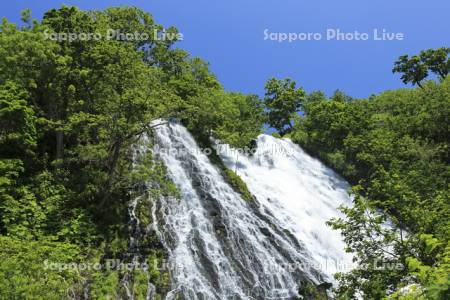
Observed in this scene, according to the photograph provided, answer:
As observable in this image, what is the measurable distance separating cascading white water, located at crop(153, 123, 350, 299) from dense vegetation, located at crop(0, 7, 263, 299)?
4.10ft

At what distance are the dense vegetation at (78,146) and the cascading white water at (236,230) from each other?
125cm

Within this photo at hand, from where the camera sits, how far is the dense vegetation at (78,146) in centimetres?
1897

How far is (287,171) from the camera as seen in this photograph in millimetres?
36750

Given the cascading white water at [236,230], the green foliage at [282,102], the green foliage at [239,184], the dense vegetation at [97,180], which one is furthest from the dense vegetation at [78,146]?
the green foliage at [282,102]

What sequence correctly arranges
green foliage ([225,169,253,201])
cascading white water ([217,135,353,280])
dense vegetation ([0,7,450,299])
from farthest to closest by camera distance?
green foliage ([225,169,253,201]) < cascading white water ([217,135,353,280]) < dense vegetation ([0,7,450,299])

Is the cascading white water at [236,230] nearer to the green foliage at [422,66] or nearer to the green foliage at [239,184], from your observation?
the green foliage at [239,184]

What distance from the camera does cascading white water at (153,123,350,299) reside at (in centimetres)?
2053

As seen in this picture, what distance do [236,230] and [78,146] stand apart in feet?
28.1

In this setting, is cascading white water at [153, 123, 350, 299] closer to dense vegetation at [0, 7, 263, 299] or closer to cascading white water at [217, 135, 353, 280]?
cascading white water at [217, 135, 353, 280]

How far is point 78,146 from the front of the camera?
21953 millimetres

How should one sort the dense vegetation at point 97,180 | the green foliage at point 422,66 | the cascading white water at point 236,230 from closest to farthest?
the dense vegetation at point 97,180 < the cascading white water at point 236,230 < the green foliage at point 422,66

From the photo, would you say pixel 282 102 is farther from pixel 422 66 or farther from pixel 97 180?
pixel 97 180

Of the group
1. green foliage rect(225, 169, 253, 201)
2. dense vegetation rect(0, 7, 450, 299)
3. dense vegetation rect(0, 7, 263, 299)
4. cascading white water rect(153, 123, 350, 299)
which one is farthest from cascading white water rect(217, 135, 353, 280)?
dense vegetation rect(0, 7, 263, 299)

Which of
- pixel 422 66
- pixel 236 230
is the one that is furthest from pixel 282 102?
pixel 236 230
